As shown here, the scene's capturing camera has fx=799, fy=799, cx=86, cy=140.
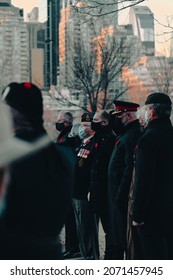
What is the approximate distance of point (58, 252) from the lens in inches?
155

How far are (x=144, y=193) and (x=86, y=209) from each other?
2.92m

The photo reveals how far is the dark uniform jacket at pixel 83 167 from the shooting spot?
29.3 ft

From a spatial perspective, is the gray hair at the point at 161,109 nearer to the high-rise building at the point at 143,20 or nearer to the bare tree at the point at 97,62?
the high-rise building at the point at 143,20

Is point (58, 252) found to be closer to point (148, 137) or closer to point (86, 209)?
point (148, 137)

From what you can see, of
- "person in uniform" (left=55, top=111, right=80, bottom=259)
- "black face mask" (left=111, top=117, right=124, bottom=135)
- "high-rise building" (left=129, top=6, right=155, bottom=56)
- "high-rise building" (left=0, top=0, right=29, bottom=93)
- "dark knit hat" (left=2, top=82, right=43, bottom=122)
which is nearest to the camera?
"dark knit hat" (left=2, top=82, right=43, bottom=122)

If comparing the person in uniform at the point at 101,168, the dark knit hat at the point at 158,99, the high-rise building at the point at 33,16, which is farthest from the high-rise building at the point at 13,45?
the dark knit hat at the point at 158,99

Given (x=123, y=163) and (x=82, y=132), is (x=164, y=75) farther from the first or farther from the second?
(x=123, y=163)

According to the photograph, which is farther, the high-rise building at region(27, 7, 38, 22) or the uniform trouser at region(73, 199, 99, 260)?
the high-rise building at region(27, 7, 38, 22)

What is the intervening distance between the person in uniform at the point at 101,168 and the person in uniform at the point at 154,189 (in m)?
2.06

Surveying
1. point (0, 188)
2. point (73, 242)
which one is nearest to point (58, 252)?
point (0, 188)

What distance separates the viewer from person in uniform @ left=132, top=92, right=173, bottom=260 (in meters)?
6.29

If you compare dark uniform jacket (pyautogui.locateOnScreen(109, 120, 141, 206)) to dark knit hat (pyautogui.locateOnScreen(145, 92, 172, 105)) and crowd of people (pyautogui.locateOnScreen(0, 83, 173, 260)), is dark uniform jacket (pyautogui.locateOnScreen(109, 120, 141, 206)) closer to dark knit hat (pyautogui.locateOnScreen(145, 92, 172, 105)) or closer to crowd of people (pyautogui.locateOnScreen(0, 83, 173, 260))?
crowd of people (pyautogui.locateOnScreen(0, 83, 173, 260))

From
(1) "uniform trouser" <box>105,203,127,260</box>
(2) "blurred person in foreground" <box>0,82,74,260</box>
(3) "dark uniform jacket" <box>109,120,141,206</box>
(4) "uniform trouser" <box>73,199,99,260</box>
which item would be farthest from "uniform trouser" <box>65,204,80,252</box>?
(2) "blurred person in foreground" <box>0,82,74,260</box>

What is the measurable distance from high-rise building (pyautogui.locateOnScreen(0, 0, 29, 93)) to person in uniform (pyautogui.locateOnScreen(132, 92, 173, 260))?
129 ft
